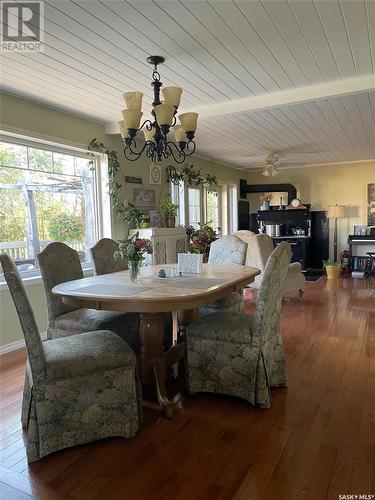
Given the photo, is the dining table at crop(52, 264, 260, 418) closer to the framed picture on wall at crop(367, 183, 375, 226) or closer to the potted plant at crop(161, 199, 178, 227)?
the potted plant at crop(161, 199, 178, 227)

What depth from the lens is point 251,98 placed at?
3.65m

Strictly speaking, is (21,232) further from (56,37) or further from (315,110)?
(315,110)

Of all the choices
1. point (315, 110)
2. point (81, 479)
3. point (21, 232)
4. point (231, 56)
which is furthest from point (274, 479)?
point (315, 110)

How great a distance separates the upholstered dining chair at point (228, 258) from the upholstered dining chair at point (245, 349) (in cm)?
72

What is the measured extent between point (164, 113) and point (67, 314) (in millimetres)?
1657

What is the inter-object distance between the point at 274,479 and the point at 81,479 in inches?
35.4

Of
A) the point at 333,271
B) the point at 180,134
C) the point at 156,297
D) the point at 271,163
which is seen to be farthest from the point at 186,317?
the point at 333,271

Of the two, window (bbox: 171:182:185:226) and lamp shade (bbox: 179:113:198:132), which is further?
window (bbox: 171:182:185:226)

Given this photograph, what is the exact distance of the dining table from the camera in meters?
2.04

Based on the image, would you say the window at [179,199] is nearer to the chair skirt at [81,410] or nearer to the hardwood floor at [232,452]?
the hardwood floor at [232,452]

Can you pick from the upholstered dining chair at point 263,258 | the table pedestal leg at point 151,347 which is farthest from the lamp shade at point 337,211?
the table pedestal leg at point 151,347

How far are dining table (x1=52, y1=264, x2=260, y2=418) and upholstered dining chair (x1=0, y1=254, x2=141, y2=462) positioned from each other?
0.26 meters

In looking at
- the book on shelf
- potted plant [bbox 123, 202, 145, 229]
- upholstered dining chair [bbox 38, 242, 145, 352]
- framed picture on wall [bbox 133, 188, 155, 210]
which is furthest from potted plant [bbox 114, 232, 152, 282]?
the book on shelf

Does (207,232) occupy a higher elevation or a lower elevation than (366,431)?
higher
